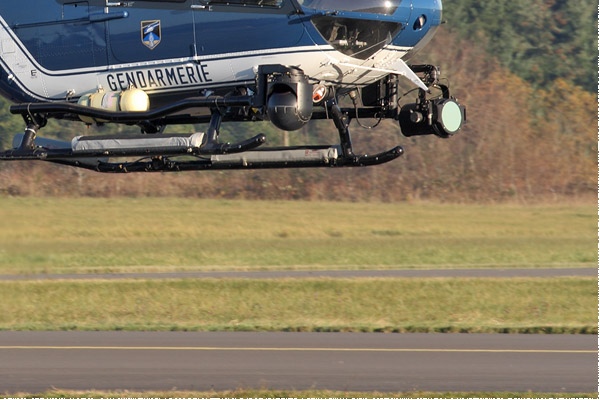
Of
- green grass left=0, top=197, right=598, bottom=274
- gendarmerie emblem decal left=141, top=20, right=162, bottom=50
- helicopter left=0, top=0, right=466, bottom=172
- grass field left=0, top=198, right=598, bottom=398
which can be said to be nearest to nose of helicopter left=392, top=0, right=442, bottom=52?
helicopter left=0, top=0, right=466, bottom=172

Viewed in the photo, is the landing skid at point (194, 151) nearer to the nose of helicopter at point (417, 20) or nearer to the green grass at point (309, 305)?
the nose of helicopter at point (417, 20)

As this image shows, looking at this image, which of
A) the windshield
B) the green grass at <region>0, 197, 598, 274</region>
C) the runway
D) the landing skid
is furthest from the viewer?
the green grass at <region>0, 197, 598, 274</region>

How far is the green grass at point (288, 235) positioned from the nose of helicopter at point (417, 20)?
16.6m

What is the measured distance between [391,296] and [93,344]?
6998 millimetres

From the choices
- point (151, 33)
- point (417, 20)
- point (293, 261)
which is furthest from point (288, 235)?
point (417, 20)

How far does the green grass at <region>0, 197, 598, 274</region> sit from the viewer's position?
3022 cm

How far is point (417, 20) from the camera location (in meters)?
12.0

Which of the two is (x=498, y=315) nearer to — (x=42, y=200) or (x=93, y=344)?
(x=93, y=344)

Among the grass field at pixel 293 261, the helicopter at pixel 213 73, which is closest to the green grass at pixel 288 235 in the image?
the grass field at pixel 293 261

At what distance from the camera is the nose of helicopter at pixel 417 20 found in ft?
38.9

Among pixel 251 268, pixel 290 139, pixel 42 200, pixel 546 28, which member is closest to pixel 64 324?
pixel 251 268

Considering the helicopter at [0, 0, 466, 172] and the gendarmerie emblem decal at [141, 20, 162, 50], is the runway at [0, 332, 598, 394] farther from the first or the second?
the gendarmerie emblem decal at [141, 20, 162, 50]

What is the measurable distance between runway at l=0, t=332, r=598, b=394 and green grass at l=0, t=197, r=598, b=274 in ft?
35.2

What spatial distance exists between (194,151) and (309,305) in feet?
33.3
